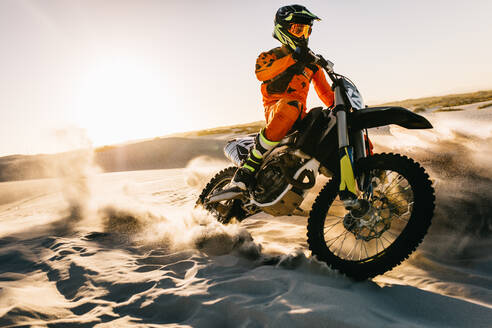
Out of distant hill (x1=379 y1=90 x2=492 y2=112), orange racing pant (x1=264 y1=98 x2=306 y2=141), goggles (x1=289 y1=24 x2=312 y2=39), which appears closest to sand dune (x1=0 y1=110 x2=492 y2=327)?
orange racing pant (x1=264 y1=98 x2=306 y2=141)

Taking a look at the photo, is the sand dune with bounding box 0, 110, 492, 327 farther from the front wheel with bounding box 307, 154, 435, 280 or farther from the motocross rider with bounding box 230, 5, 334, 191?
the motocross rider with bounding box 230, 5, 334, 191

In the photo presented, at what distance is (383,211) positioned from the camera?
7.83 feet

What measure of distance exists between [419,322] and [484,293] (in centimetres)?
77

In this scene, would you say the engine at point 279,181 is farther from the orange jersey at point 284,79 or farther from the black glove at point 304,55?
the black glove at point 304,55

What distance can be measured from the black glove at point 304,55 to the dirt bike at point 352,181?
0.04 meters

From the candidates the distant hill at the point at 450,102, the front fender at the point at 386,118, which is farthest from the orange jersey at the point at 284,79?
the distant hill at the point at 450,102

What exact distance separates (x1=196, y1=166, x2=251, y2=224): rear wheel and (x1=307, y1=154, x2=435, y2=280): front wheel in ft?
4.47

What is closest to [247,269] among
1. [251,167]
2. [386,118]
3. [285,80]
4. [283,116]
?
[251,167]

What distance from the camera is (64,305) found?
7.19ft

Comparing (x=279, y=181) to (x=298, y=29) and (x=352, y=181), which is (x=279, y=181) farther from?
(x=298, y=29)

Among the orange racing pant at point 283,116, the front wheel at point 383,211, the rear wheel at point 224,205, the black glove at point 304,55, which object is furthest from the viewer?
the rear wheel at point 224,205

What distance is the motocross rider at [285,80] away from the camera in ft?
8.87

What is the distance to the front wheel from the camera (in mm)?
2133

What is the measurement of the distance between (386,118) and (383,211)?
2.45ft
